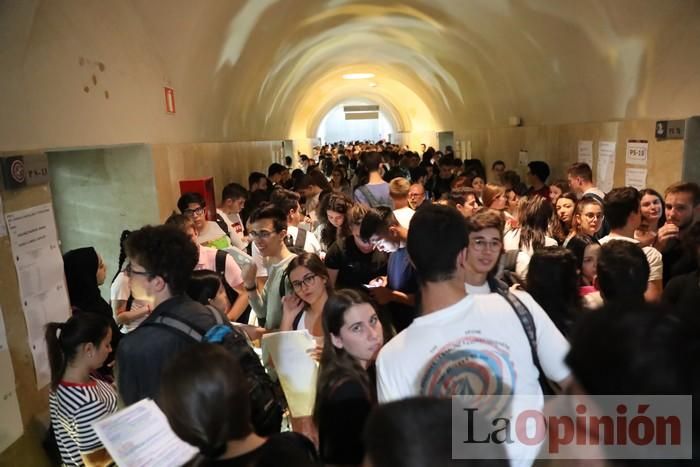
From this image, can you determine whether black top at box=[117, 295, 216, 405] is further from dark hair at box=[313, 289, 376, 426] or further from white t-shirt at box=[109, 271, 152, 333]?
white t-shirt at box=[109, 271, 152, 333]

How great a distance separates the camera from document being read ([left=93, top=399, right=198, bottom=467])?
200cm

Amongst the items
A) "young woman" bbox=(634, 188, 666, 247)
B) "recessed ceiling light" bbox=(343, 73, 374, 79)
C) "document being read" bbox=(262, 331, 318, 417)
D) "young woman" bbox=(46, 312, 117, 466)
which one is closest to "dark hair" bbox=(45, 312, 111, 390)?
"young woman" bbox=(46, 312, 117, 466)

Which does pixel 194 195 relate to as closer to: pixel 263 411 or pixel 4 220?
pixel 4 220

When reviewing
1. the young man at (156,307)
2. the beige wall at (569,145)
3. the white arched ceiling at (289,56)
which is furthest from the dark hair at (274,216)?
the beige wall at (569,145)

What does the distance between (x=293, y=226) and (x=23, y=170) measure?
241cm

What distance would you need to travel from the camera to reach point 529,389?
1.95m

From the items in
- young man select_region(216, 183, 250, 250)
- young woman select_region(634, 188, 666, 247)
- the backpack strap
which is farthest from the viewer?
young man select_region(216, 183, 250, 250)

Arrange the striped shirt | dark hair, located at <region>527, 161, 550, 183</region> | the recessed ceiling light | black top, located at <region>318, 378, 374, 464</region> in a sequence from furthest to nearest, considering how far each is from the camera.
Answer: the recessed ceiling light < dark hair, located at <region>527, 161, 550, 183</region> < the striped shirt < black top, located at <region>318, 378, 374, 464</region>

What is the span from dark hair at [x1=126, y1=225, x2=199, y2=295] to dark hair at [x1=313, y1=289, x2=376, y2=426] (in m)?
0.66

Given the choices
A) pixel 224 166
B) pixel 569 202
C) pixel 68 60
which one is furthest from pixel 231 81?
pixel 569 202

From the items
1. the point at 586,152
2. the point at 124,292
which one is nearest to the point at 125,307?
the point at 124,292

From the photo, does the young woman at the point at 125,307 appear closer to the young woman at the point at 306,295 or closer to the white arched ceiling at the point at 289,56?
the white arched ceiling at the point at 289,56

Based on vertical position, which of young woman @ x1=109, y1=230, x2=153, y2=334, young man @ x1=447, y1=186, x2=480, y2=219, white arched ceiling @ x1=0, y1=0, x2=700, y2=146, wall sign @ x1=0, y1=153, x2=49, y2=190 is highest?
white arched ceiling @ x1=0, y1=0, x2=700, y2=146

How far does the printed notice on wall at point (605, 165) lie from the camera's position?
6.55 meters
